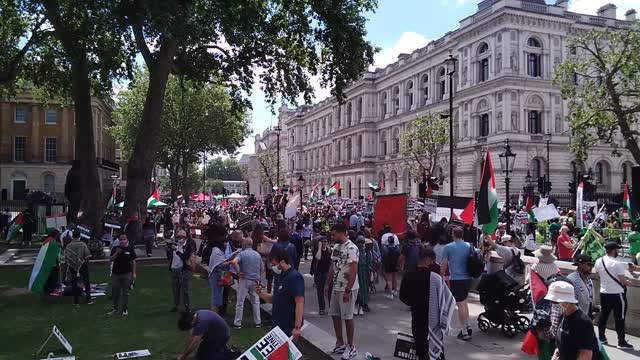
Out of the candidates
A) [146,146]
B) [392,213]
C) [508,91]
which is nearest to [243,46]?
[146,146]

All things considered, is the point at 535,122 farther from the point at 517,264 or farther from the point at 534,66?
the point at 517,264

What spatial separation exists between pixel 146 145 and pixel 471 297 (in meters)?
14.2

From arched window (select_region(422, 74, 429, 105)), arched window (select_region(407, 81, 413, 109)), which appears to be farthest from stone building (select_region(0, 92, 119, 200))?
arched window (select_region(422, 74, 429, 105))

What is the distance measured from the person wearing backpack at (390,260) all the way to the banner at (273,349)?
7.72 meters

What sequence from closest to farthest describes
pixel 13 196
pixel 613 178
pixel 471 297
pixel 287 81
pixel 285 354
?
1. pixel 285 354
2. pixel 471 297
3. pixel 287 81
4. pixel 613 178
5. pixel 13 196

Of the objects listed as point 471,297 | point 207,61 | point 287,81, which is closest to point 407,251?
point 471,297

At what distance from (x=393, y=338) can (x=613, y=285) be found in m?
3.58

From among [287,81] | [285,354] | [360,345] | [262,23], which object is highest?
[262,23]

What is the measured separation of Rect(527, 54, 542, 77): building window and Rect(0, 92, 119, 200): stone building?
4482cm

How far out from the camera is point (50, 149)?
59969mm

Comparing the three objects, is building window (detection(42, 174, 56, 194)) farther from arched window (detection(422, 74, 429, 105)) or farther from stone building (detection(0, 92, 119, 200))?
arched window (detection(422, 74, 429, 105))

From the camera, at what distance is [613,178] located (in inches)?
2082

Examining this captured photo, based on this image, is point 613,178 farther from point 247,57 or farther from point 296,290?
point 296,290

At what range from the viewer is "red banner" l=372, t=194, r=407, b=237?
46.8 feet
